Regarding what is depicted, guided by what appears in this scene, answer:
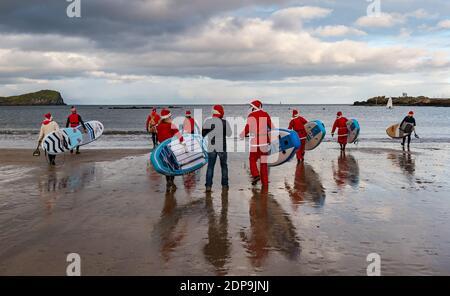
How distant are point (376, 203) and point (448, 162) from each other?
8896 millimetres

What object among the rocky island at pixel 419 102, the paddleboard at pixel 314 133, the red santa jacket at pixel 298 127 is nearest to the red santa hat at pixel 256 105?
the red santa jacket at pixel 298 127

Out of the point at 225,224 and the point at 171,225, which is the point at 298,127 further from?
the point at 171,225

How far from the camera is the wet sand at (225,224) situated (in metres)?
5.25

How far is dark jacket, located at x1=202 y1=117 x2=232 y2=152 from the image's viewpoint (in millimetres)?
9609

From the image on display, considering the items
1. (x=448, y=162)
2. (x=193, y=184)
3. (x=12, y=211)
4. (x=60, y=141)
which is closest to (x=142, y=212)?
(x=12, y=211)

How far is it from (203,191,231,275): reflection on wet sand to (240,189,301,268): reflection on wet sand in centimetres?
29

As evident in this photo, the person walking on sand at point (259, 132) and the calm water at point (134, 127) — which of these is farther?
the calm water at point (134, 127)

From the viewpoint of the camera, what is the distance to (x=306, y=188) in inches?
406

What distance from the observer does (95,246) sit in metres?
5.89

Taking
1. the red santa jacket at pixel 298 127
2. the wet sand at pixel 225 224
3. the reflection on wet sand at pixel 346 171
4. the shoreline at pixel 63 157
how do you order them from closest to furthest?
the wet sand at pixel 225 224
the reflection on wet sand at pixel 346 171
the red santa jacket at pixel 298 127
the shoreline at pixel 63 157

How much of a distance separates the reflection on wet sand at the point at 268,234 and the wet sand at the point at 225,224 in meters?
0.02

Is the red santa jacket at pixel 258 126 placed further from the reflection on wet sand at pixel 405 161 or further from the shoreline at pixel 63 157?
the shoreline at pixel 63 157

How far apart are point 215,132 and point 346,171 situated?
546 centimetres
